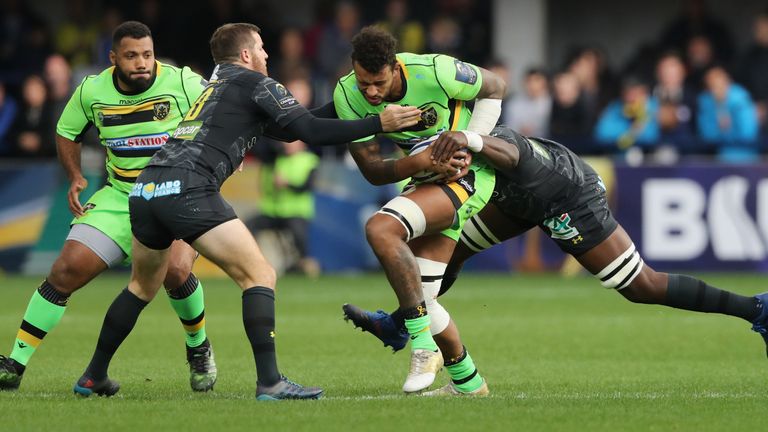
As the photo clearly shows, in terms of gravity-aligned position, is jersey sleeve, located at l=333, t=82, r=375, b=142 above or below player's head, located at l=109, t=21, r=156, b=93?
below

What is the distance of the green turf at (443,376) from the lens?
22.5 feet

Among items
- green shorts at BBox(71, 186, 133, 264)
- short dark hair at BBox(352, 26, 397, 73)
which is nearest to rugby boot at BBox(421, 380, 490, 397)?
short dark hair at BBox(352, 26, 397, 73)

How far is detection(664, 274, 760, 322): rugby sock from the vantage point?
27.5ft

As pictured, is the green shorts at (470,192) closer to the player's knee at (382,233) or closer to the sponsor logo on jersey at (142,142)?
the player's knee at (382,233)

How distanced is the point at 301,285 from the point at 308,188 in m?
1.57

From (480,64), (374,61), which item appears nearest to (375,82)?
(374,61)

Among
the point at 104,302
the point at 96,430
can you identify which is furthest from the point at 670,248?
the point at 96,430

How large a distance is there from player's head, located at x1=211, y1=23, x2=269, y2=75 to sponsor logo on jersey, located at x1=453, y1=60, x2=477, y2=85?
114cm

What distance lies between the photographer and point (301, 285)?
53.3 feet

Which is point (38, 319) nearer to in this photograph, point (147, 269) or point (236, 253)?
point (147, 269)

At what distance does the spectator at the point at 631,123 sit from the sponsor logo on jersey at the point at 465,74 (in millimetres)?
9602

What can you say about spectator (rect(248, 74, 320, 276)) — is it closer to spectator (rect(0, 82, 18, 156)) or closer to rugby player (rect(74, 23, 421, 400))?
spectator (rect(0, 82, 18, 156))

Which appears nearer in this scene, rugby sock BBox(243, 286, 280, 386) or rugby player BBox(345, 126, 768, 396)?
rugby sock BBox(243, 286, 280, 386)

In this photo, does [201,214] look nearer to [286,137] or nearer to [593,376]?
[286,137]
